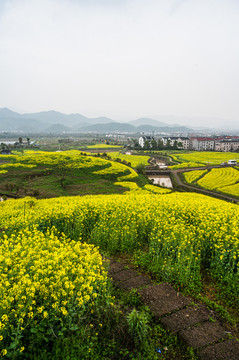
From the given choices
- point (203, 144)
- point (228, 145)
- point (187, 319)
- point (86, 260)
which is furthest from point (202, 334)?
point (203, 144)

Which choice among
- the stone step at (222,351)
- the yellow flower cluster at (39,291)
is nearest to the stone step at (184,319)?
the stone step at (222,351)

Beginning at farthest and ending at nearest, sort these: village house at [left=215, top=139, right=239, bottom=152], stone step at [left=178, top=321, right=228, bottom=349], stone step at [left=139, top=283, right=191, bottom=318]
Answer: village house at [left=215, top=139, right=239, bottom=152]
stone step at [left=139, top=283, right=191, bottom=318]
stone step at [left=178, top=321, right=228, bottom=349]

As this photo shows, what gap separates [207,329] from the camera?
14.1 feet

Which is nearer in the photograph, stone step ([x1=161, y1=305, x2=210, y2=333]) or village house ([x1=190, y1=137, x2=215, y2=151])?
stone step ([x1=161, y1=305, x2=210, y2=333])

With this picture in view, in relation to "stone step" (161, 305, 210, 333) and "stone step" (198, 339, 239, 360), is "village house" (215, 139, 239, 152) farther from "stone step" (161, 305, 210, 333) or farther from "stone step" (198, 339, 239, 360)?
"stone step" (198, 339, 239, 360)

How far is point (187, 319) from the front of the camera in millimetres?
4504

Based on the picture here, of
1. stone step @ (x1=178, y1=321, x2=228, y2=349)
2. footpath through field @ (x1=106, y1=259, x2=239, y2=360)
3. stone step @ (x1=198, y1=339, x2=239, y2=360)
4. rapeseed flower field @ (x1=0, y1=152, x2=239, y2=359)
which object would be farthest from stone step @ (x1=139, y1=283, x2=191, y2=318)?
stone step @ (x1=198, y1=339, x2=239, y2=360)

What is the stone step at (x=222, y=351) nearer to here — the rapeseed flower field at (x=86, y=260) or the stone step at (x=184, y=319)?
the stone step at (x=184, y=319)

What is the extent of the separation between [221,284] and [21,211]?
29.7 ft

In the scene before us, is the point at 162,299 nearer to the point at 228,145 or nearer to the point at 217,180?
the point at 217,180

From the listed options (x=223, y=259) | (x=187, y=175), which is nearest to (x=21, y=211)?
(x=223, y=259)

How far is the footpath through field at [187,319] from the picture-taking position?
3931 mm

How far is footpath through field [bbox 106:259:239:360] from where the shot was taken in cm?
393

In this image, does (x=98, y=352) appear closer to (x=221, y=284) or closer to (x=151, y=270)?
(x=151, y=270)
